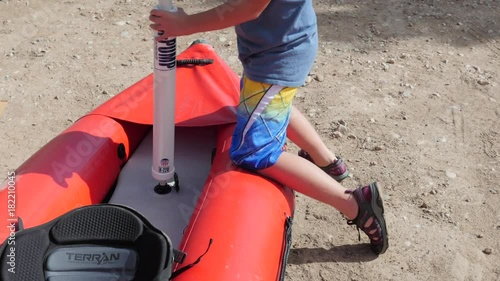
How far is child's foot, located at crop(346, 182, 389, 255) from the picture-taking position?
2189 mm

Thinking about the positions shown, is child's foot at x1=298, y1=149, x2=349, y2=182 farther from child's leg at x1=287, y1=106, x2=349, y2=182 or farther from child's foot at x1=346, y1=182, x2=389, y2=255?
child's foot at x1=346, y1=182, x2=389, y2=255

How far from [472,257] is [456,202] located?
31 centimetres

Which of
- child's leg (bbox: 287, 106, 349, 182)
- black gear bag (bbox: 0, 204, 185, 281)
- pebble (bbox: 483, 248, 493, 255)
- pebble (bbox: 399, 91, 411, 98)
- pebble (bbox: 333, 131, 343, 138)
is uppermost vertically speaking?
black gear bag (bbox: 0, 204, 185, 281)

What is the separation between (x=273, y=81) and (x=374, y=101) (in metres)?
1.41

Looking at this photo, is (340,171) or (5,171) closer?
(340,171)

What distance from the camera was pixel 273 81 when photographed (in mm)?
1973

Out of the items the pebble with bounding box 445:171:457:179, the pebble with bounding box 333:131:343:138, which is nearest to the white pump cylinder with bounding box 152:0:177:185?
the pebble with bounding box 333:131:343:138

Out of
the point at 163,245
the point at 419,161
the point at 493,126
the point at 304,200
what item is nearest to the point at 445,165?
the point at 419,161

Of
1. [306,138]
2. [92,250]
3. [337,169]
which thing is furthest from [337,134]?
[92,250]

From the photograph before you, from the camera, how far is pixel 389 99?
129 inches

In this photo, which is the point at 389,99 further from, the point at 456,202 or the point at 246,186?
the point at 246,186

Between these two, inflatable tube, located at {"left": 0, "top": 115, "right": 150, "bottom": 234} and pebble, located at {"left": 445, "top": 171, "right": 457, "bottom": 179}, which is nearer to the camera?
inflatable tube, located at {"left": 0, "top": 115, "right": 150, "bottom": 234}

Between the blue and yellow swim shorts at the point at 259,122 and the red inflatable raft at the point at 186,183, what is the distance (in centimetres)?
5

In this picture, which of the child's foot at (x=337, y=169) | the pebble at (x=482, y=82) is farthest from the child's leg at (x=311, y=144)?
the pebble at (x=482, y=82)
